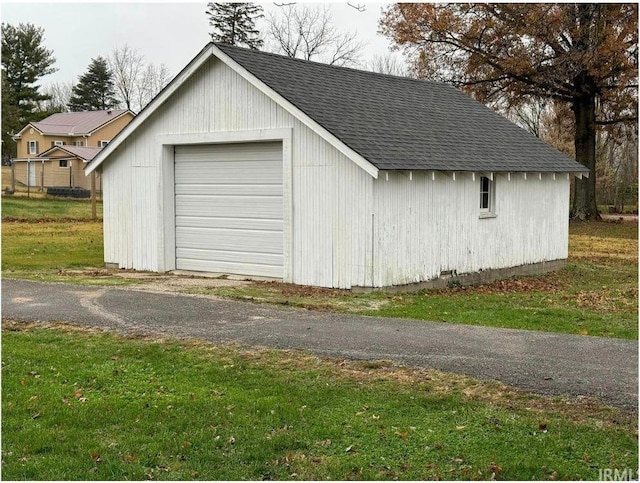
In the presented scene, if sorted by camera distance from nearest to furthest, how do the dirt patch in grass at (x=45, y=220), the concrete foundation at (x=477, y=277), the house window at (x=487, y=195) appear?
1. the concrete foundation at (x=477, y=277)
2. the house window at (x=487, y=195)
3. the dirt patch in grass at (x=45, y=220)

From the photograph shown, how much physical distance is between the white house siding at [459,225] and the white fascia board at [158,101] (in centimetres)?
477

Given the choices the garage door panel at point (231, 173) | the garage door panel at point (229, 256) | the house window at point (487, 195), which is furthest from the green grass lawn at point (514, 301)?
the garage door panel at point (231, 173)

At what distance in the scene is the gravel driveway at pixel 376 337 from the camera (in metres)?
8.34

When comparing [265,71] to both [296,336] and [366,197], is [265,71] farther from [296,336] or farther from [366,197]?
[296,336]

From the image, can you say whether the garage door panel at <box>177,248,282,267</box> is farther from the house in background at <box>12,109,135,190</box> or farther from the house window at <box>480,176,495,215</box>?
the house in background at <box>12,109,135,190</box>

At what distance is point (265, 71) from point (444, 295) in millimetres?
5615

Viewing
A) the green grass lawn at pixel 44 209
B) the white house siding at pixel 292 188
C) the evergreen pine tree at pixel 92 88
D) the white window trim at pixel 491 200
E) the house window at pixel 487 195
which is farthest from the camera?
the evergreen pine tree at pixel 92 88

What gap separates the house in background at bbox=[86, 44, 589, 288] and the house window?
0.14ft

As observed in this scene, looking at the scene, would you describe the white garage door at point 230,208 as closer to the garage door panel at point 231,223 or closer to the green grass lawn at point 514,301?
the garage door panel at point 231,223

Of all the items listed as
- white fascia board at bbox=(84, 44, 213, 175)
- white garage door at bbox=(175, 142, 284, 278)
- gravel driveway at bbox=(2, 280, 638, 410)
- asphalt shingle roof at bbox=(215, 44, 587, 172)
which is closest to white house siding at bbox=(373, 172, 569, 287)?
asphalt shingle roof at bbox=(215, 44, 587, 172)

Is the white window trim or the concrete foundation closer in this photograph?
the concrete foundation

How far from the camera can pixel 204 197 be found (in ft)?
58.5

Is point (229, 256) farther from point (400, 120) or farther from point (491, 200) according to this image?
point (491, 200)

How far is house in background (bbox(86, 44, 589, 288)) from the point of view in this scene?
15.3 metres
